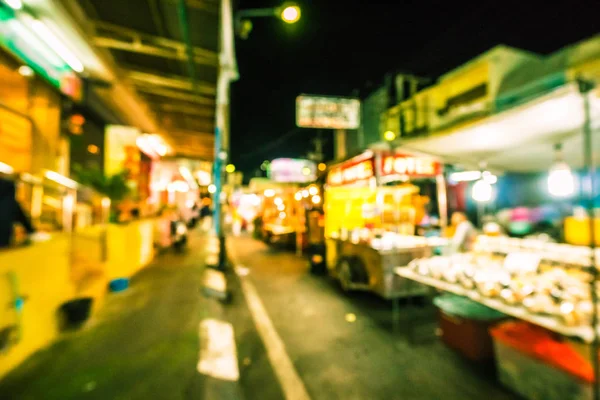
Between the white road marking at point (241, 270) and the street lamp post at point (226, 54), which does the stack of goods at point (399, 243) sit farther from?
the white road marking at point (241, 270)

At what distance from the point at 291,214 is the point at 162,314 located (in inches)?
484

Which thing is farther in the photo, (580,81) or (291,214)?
(291,214)

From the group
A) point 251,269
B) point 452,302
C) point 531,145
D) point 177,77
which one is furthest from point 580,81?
point 177,77

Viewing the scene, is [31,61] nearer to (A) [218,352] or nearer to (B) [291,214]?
(A) [218,352]

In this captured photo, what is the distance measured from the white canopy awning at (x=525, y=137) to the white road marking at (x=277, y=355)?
4.18m

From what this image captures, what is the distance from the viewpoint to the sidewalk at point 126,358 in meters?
3.39

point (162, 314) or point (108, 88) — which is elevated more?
point (108, 88)

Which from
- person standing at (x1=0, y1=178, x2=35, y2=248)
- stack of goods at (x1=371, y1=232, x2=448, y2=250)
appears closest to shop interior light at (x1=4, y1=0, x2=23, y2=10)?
person standing at (x1=0, y1=178, x2=35, y2=248)

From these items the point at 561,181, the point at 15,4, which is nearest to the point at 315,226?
the point at 561,181

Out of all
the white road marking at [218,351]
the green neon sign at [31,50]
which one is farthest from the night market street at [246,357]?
the green neon sign at [31,50]

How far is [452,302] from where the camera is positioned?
494 cm

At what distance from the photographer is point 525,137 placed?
443 centimetres

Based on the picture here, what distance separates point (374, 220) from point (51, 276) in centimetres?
842

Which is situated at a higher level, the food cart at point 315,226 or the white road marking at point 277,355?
the food cart at point 315,226
